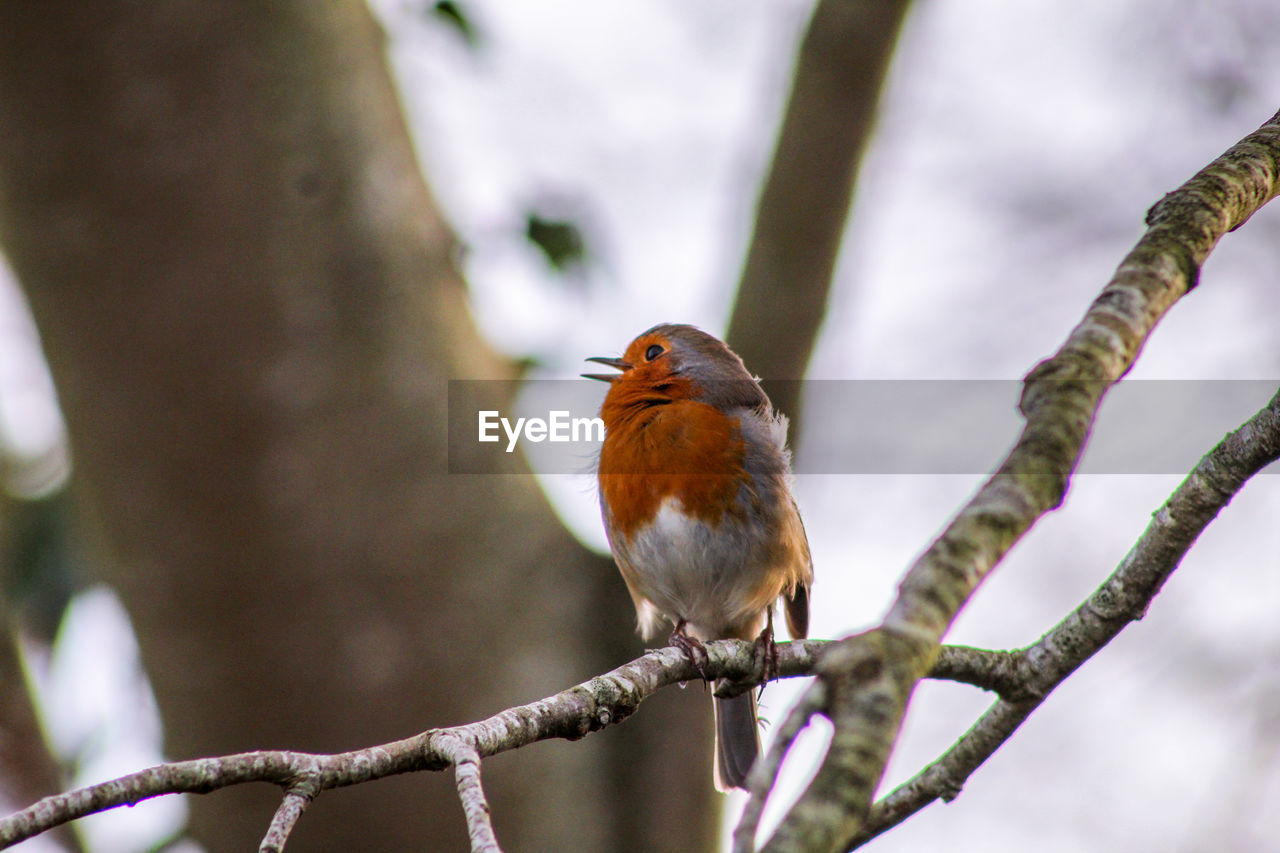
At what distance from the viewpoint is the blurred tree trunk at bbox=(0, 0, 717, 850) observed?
3332mm

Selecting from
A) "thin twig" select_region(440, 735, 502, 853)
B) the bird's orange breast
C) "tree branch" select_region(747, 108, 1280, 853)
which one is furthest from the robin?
"tree branch" select_region(747, 108, 1280, 853)

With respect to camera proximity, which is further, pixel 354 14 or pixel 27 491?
pixel 27 491

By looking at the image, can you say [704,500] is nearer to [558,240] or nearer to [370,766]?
[558,240]

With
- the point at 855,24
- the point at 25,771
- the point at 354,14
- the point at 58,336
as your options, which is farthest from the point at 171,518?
the point at 855,24

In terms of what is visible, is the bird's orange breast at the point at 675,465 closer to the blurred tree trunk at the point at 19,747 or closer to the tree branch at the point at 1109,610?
the tree branch at the point at 1109,610

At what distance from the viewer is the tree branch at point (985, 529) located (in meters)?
0.85

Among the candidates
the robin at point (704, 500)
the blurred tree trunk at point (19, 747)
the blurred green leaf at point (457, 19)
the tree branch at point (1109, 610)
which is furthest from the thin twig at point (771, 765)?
the blurred tree trunk at point (19, 747)

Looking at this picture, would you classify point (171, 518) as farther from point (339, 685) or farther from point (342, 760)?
point (342, 760)

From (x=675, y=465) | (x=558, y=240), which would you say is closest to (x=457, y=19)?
(x=558, y=240)

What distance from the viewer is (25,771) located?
407cm

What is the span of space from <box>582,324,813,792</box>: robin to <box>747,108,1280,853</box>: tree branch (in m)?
2.00

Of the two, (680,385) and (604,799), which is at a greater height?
(680,385)

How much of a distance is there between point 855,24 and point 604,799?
2.48m

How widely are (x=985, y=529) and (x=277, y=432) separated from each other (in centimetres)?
276
